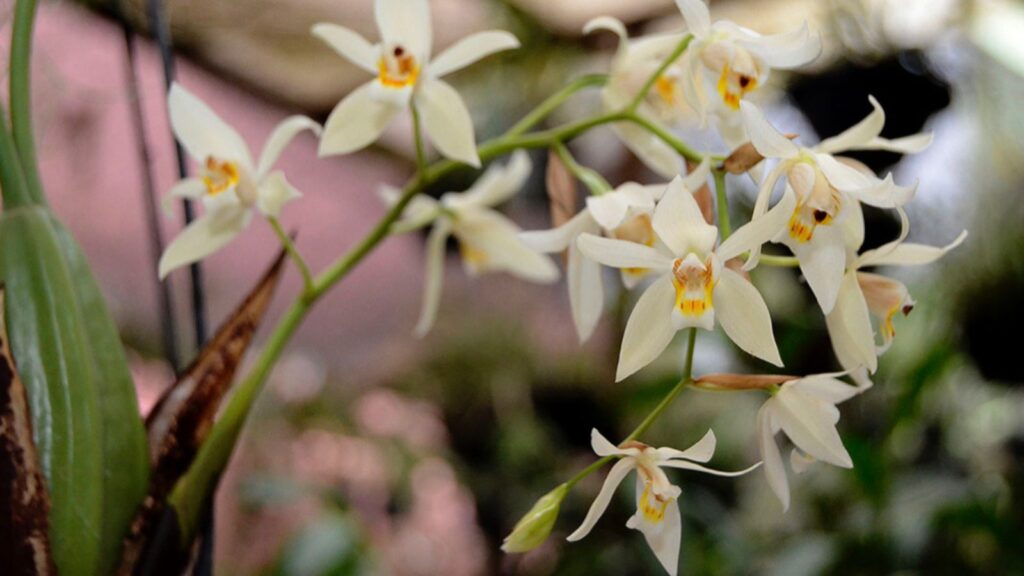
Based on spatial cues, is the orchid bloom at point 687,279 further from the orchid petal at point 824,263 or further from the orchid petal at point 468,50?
the orchid petal at point 468,50

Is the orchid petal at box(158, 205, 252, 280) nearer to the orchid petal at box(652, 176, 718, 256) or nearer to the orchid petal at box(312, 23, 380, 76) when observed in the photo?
the orchid petal at box(312, 23, 380, 76)

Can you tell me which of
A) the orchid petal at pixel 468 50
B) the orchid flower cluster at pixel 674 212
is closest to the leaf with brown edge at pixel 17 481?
the orchid flower cluster at pixel 674 212

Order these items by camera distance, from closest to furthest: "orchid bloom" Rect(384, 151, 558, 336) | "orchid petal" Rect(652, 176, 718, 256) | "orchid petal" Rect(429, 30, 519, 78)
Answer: "orchid petal" Rect(652, 176, 718, 256) → "orchid petal" Rect(429, 30, 519, 78) → "orchid bloom" Rect(384, 151, 558, 336)

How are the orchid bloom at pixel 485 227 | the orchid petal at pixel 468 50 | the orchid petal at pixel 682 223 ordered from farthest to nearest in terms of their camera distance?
1. the orchid bloom at pixel 485 227
2. the orchid petal at pixel 468 50
3. the orchid petal at pixel 682 223

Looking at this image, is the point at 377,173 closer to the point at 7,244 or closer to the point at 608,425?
the point at 608,425

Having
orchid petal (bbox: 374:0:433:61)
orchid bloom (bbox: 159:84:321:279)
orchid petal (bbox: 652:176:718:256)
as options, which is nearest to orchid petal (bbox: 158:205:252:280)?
orchid bloom (bbox: 159:84:321:279)
